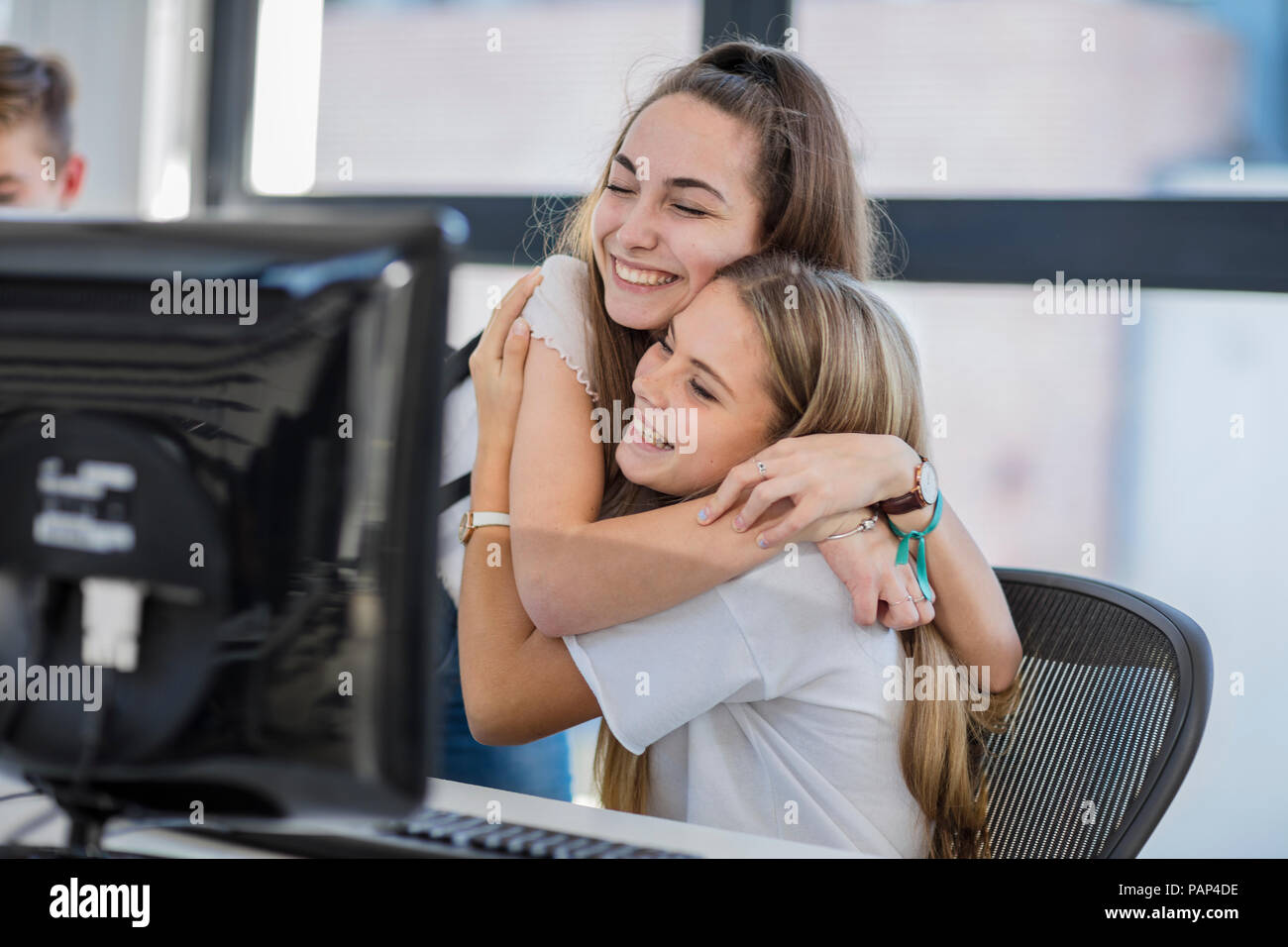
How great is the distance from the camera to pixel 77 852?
0.81 meters

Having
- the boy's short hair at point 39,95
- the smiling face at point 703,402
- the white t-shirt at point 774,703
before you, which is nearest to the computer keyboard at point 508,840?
the white t-shirt at point 774,703

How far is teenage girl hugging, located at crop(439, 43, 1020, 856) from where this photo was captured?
120 centimetres

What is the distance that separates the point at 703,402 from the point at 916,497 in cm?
26

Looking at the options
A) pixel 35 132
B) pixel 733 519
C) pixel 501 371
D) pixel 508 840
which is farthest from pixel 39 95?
pixel 508 840

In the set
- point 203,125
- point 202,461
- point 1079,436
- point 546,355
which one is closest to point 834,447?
point 546,355

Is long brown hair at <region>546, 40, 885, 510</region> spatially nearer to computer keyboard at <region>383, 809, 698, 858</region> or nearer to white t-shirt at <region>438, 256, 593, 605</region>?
white t-shirt at <region>438, 256, 593, 605</region>

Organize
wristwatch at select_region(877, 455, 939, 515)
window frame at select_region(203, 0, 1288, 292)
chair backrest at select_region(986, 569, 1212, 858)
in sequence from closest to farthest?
chair backrest at select_region(986, 569, 1212, 858) → wristwatch at select_region(877, 455, 939, 515) → window frame at select_region(203, 0, 1288, 292)

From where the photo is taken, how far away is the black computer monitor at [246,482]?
709 mm

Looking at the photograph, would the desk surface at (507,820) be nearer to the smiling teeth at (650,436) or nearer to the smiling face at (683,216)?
the smiling teeth at (650,436)

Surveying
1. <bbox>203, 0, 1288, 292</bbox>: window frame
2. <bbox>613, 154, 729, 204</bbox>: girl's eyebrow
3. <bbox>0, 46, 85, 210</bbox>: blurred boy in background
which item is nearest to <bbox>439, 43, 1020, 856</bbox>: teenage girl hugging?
<bbox>613, 154, 729, 204</bbox>: girl's eyebrow

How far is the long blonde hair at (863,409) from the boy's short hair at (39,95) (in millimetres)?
1644

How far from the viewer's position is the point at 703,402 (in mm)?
1311
